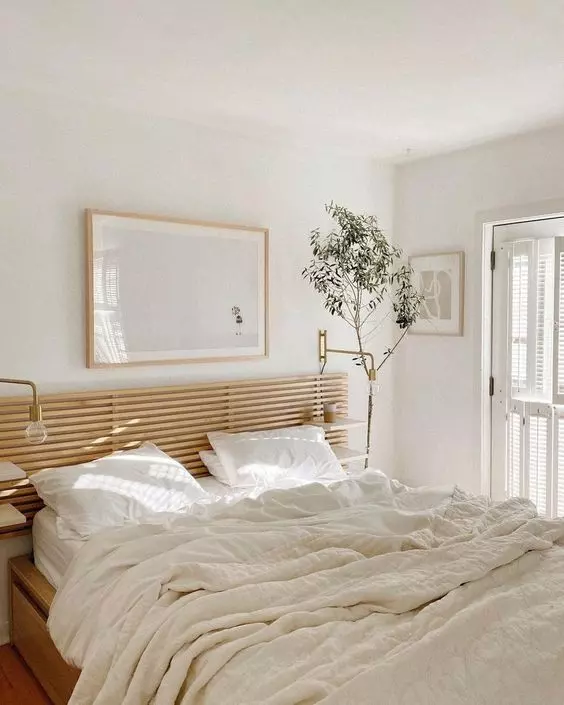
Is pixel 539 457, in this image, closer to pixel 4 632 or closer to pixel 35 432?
pixel 35 432

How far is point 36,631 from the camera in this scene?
8.98ft

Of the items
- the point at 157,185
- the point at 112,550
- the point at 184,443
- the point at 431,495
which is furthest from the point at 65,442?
the point at 431,495

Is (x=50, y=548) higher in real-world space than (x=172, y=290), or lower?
lower

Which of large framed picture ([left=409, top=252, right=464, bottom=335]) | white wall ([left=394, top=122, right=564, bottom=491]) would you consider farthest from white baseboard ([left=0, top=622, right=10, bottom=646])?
large framed picture ([left=409, top=252, right=464, bottom=335])

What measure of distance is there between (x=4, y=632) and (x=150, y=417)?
1229 mm

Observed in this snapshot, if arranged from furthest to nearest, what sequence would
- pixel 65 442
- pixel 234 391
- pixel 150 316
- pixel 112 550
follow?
pixel 234 391 → pixel 150 316 → pixel 65 442 → pixel 112 550

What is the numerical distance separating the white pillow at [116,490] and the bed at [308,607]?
165 millimetres

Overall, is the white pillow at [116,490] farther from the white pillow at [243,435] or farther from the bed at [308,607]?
the white pillow at [243,435]

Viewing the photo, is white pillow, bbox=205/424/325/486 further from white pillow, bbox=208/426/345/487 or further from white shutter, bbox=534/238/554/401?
white shutter, bbox=534/238/554/401

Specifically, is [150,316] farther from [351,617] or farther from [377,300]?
[351,617]

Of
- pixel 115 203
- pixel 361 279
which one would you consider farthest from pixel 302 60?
pixel 361 279

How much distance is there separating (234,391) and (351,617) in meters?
2.07

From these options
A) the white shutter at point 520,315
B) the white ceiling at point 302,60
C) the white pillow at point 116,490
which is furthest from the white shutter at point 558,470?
the white pillow at point 116,490

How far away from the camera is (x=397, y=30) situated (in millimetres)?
2486
